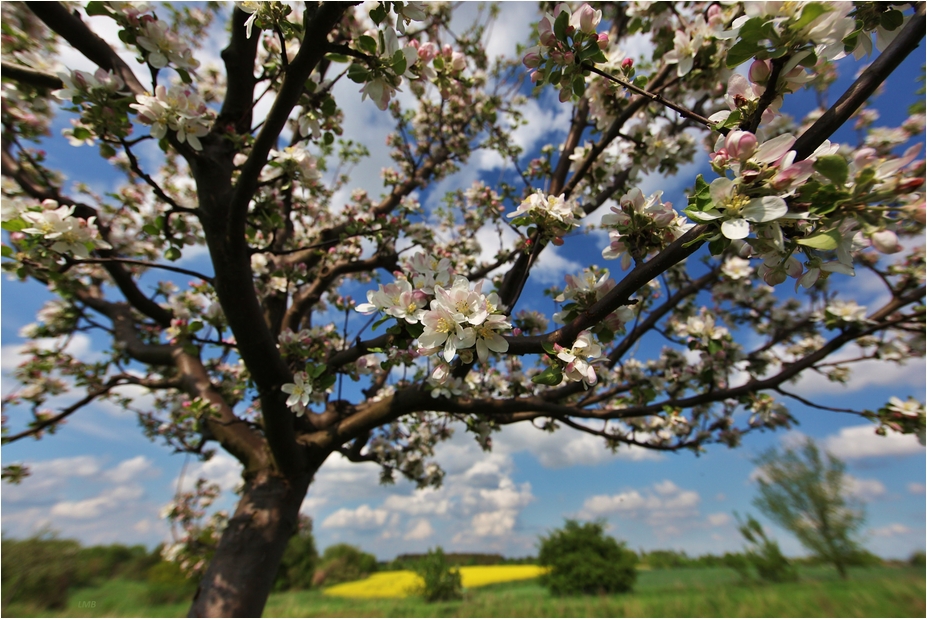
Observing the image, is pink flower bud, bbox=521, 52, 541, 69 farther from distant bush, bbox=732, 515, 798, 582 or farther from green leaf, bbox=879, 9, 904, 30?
distant bush, bbox=732, 515, 798, 582

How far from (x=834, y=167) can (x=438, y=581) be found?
45.2ft

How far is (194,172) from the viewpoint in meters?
2.09

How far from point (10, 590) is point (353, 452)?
6.19 m

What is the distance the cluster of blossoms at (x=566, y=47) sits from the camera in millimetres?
1345

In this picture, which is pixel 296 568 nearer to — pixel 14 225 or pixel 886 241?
pixel 14 225

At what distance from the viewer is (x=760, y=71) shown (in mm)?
1075

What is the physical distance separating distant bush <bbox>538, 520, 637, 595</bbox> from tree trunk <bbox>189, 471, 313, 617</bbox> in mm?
11013

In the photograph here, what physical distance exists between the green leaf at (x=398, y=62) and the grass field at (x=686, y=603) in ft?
23.6

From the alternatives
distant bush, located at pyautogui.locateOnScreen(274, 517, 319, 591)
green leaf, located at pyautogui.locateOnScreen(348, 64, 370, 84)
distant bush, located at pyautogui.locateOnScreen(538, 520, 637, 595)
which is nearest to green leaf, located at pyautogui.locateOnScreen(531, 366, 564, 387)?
green leaf, located at pyautogui.locateOnScreen(348, 64, 370, 84)

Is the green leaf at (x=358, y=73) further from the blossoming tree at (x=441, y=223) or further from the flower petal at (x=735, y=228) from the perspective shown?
the flower petal at (x=735, y=228)

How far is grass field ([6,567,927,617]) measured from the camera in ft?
20.4

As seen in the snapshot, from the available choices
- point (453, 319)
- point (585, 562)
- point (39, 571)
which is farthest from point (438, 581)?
point (453, 319)

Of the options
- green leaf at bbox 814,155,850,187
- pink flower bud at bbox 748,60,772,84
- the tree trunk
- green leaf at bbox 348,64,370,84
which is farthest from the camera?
the tree trunk


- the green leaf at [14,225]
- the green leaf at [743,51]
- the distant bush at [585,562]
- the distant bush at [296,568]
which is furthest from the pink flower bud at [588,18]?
the distant bush at [296,568]
